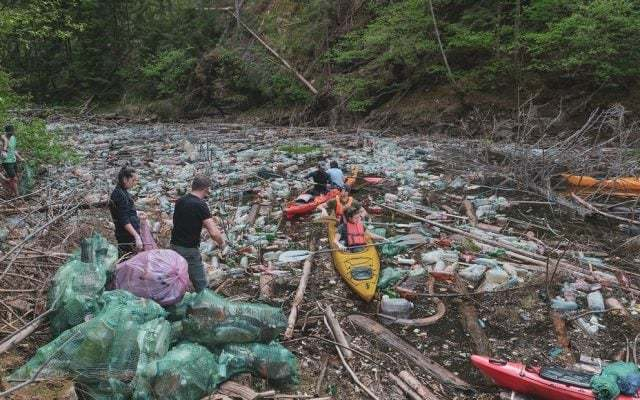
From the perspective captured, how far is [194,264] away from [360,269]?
8.18ft

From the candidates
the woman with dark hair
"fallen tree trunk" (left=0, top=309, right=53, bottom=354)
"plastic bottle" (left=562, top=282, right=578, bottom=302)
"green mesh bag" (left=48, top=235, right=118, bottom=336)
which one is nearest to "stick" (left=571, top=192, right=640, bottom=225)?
"plastic bottle" (left=562, top=282, right=578, bottom=302)

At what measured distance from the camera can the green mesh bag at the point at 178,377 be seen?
11.0 feet

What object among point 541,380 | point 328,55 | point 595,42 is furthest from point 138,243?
point 328,55

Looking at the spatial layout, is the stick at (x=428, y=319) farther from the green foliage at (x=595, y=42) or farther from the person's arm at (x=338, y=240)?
the green foliage at (x=595, y=42)

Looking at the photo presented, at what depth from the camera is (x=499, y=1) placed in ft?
59.7

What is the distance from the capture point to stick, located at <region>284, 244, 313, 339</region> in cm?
511

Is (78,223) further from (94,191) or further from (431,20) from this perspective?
(431,20)

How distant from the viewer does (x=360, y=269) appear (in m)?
6.73

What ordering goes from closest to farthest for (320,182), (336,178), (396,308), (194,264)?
(194,264) → (396,308) → (320,182) → (336,178)

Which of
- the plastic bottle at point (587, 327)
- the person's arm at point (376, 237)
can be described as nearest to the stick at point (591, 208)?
the plastic bottle at point (587, 327)

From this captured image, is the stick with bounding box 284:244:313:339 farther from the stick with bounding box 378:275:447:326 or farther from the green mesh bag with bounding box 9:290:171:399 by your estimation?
the green mesh bag with bounding box 9:290:171:399

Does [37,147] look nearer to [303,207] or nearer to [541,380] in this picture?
[303,207]

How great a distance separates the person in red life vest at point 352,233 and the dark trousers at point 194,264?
8.65 ft

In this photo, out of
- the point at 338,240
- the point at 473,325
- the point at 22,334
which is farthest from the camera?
the point at 338,240
